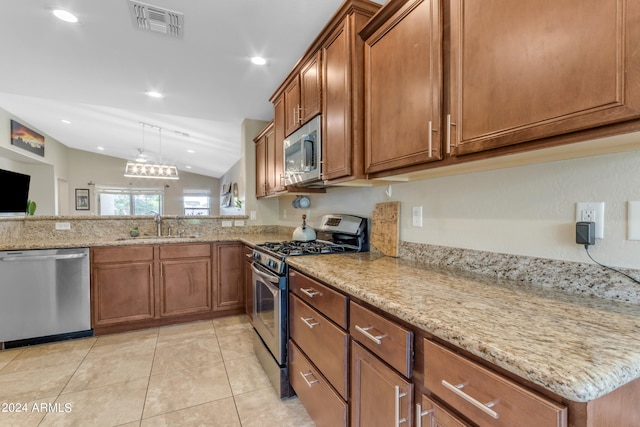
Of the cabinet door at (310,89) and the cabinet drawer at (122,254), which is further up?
the cabinet door at (310,89)

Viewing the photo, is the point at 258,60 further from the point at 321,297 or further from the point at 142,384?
the point at 142,384

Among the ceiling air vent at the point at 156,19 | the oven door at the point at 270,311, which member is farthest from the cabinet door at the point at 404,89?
the ceiling air vent at the point at 156,19

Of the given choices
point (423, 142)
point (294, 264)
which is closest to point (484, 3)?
point (423, 142)

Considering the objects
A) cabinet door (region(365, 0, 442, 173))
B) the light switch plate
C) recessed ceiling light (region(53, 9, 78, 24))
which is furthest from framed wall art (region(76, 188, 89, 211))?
the light switch plate

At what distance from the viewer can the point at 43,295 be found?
101 inches

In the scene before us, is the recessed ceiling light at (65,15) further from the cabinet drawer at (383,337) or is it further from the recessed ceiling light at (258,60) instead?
the cabinet drawer at (383,337)

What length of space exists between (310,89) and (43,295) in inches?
116

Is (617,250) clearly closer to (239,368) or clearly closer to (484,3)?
(484,3)

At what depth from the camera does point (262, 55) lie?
7.65 ft

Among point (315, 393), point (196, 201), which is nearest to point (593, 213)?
point (315, 393)

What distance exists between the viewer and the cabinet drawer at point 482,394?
1.82 ft

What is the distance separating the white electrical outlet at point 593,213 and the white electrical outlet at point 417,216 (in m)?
0.74

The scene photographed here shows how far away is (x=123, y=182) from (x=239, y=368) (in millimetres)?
8598

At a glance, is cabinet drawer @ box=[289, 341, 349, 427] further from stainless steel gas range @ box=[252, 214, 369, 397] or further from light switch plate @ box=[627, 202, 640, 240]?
light switch plate @ box=[627, 202, 640, 240]
